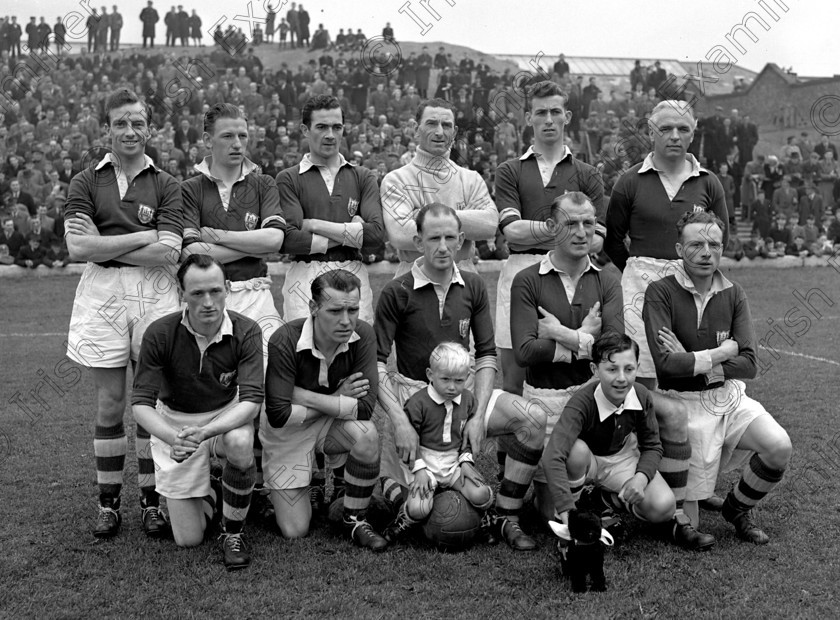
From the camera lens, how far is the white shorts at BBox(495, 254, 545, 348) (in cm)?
539

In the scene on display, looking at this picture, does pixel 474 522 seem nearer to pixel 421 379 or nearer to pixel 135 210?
pixel 421 379

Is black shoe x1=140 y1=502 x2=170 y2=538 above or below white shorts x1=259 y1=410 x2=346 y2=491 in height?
below

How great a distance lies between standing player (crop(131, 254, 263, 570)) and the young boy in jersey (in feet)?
2.74

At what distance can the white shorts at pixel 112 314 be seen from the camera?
15.9ft

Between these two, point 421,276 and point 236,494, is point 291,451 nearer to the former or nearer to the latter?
point 236,494

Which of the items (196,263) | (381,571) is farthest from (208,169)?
(381,571)

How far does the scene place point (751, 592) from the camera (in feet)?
12.9

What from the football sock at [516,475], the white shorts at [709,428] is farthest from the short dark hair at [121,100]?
the white shorts at [709,428]

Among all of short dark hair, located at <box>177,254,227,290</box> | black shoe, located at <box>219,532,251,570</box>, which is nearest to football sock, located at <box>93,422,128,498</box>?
black shoe, located at <box>219,532,251,570</box>

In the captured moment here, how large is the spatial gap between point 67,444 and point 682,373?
4548 millimetres

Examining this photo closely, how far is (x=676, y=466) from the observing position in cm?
464

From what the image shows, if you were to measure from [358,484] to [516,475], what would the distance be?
851mm

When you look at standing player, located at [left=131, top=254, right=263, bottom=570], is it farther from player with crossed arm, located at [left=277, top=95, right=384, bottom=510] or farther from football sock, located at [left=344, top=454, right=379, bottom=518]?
player with crossed arm, located at [left=277, top=95, right=384, bottom=510]

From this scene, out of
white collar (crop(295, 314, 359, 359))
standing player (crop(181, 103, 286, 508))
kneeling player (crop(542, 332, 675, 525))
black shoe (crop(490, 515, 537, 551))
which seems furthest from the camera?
standing player (crop(181, 103, 286, 508))
